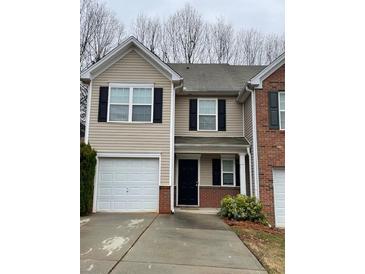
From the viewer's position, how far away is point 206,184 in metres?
12.0

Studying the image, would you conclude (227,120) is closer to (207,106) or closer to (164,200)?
(207,106)

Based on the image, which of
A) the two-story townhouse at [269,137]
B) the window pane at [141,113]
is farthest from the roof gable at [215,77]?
the window pane at [141,113]

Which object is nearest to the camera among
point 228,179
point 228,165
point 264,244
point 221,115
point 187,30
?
point 264,244

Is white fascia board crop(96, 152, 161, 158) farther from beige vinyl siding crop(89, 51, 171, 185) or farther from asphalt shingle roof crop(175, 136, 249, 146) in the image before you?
asphalt shingle roof crop(175, 136, 249, 146)

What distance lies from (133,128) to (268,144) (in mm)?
5254

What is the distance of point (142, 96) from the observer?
10742mm

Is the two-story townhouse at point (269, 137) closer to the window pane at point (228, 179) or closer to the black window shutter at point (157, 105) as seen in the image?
the window pane at point (228, 179)

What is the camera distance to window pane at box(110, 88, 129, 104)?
35.2ft

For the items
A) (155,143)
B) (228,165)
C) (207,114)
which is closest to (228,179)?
(228,165)

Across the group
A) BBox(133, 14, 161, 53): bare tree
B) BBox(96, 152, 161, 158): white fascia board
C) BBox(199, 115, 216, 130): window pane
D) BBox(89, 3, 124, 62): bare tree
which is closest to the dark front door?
BBox(199, 115, 216, 130): window pane

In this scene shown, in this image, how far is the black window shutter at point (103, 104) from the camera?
1059 cm

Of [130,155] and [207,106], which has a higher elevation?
[207,106]
